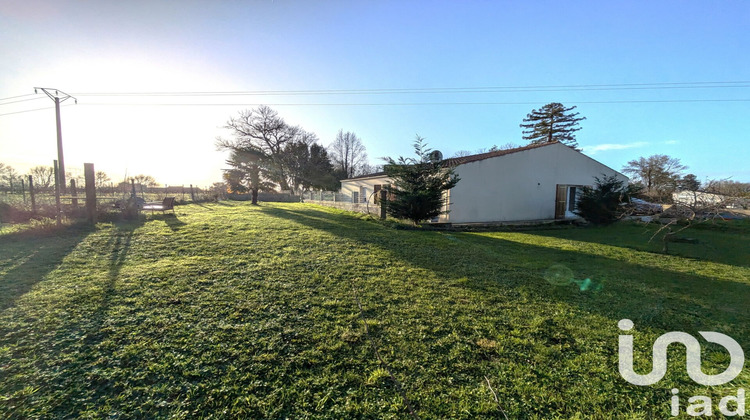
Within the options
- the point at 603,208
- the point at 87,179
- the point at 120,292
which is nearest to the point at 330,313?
the point at 120,292

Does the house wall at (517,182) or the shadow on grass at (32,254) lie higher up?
the house wall at (517,182)

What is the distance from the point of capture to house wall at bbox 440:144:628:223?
1188 cm

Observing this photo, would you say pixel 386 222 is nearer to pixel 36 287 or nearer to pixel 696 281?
pixel 696 281

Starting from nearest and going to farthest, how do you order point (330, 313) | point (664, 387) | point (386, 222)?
point (664, 387) < point (330, 313) < point (386, 222)

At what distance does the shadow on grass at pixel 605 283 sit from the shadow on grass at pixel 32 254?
18.6 ft

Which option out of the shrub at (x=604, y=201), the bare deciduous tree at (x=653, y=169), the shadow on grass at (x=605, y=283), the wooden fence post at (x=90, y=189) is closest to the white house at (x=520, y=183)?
the shrub at (x=604, y=201)

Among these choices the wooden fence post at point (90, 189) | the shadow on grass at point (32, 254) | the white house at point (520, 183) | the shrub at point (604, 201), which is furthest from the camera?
the shrub at point (604, 201)

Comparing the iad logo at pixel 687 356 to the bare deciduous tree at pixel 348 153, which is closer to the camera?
the iad logo at pixel 687 356

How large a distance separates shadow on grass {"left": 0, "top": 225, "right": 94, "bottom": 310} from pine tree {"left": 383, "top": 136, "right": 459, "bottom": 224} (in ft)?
29.8

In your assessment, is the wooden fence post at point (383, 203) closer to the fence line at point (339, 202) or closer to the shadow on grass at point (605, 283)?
the fence line at point (339, 202)

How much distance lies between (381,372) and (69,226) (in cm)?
1068

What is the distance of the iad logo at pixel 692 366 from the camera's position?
6.07 feet

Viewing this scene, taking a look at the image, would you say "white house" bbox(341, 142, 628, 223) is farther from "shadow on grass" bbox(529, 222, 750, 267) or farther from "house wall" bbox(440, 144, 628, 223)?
"shadow on grass" bbox(529, 222, 750, 267)

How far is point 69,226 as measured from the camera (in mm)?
7699
